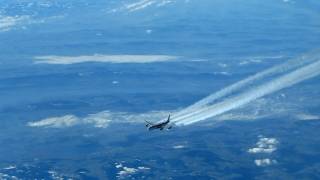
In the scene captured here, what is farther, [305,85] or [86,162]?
[305,85]

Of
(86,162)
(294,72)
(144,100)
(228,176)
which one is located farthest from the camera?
(144,100)

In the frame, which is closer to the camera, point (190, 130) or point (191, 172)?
point (191, 172)

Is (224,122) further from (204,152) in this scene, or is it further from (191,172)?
(191,172)

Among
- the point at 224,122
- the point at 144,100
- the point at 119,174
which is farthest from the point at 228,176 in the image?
the point at 144,100

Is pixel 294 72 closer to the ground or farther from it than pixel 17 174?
farther from it

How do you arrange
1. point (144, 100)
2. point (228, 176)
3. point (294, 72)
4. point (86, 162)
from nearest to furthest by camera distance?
1. point (228, 176)
2. point (86, 162)
3. point (294, 72)
4. point (144, 100)

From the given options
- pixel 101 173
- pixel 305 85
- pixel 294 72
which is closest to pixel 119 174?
pixel 101 173

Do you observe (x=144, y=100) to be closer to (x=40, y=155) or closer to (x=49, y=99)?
(x=49, y=99)

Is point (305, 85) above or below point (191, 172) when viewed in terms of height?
above

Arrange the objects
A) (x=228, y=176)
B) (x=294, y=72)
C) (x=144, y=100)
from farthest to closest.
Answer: (x=144, y=100) < (x=294, y=72) < (x=228, y=176)
